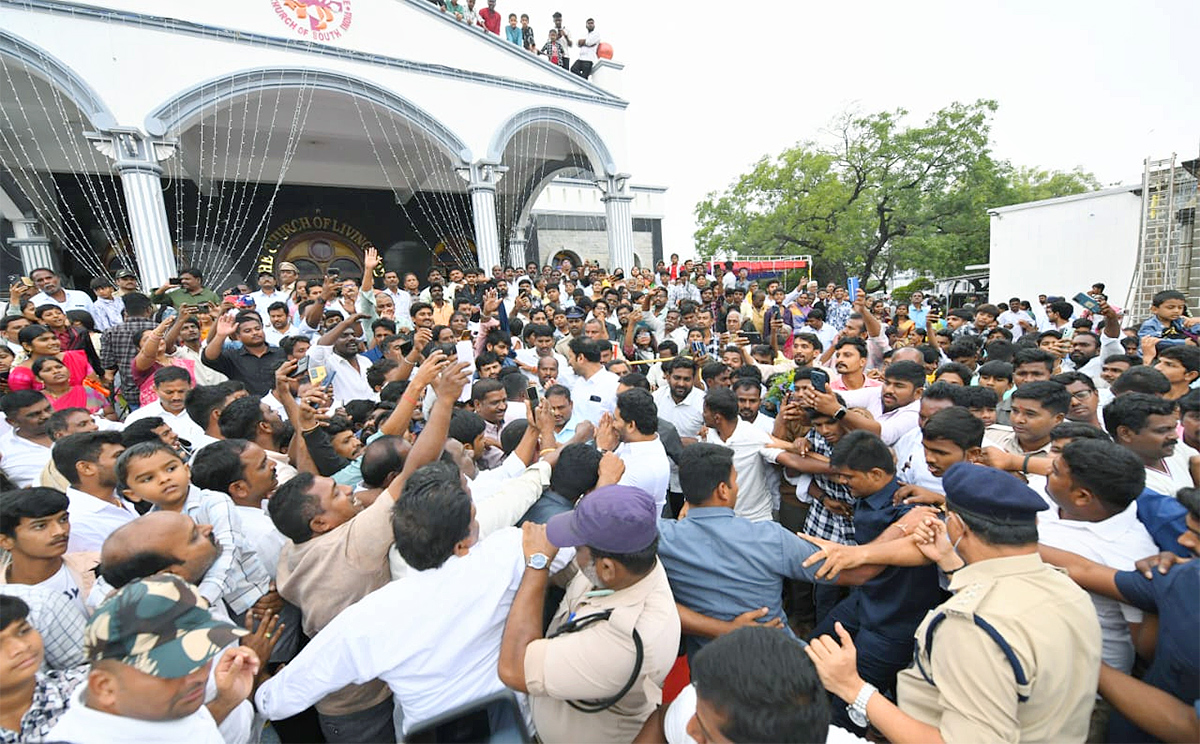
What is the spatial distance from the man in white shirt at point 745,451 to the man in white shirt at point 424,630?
197cm

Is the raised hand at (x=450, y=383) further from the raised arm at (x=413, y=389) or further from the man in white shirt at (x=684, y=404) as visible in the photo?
the man in white shirt at (x=684, y=404)

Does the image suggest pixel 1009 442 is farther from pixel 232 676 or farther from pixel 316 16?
pixel 316 16

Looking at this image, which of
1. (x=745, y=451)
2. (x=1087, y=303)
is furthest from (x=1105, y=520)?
(x=1087, y=303)

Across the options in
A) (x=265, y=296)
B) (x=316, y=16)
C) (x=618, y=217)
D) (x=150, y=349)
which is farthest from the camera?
(x=618, y=217)

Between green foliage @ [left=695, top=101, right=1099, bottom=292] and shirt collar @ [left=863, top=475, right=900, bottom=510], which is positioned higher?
green foliage @ [left=695, top=101, right=1099, bottom=292]

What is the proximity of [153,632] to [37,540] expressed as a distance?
1296 millimetres

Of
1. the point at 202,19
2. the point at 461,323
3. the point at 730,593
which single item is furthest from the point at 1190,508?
the point at 202,19

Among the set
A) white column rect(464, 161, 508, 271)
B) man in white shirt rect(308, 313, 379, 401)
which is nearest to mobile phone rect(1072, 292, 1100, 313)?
man in white shirt rect(308, 313, 379, 401)

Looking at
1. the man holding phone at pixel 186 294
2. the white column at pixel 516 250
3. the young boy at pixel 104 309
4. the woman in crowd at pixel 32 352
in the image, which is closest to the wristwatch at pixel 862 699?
the woman in crowd at pixel 32 352

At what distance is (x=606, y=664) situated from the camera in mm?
1583

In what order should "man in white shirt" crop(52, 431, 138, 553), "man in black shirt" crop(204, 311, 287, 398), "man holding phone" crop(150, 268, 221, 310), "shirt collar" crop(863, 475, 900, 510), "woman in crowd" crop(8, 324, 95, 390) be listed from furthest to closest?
"man holding phone" crop(150, 268, 221, 310) → "man in black shirt" crop(204, 311, 287, 398) → "woman in crowd" crop(8, 324, 95, 390) → "man in white shirt" crop(52, 431, 138, 553) → "shirt collar" crop(863, 475, 900, 510)

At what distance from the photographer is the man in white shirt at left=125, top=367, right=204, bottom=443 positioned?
3.66 m

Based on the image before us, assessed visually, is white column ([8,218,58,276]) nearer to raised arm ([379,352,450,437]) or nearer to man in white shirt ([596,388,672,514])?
raised arm ([379,352,450,437])

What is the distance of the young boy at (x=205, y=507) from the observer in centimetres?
228
